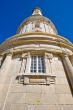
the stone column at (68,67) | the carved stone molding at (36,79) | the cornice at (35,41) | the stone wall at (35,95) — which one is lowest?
the stone wall at (35,95)

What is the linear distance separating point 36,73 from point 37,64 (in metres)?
2.14

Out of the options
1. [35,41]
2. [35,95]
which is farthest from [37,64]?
[35,95]

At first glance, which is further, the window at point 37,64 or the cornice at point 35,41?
the cornice at point 35,41

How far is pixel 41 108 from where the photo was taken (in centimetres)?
945

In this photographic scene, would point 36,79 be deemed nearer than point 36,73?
Yes

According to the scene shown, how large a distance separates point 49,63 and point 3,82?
4.65 m

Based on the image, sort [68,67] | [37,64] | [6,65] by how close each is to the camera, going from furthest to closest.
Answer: [37,64] < [6,65] < [68,67]

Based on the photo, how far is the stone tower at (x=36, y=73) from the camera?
1003cm

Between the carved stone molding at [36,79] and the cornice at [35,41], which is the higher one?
the cornice at [35,41]

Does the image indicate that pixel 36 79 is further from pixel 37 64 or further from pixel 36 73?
pixel 37 64

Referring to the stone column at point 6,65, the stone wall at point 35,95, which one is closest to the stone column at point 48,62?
the stone wall at point 35,95

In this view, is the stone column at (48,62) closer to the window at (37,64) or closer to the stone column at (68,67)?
the window at (37,64)

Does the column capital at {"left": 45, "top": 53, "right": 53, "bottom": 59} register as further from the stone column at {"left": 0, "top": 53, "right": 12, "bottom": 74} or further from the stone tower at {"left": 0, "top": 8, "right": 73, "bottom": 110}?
the stone column at {"left": 0, "top": 53, "right": 12, "bottom": 74}

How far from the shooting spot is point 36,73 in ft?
41.4
